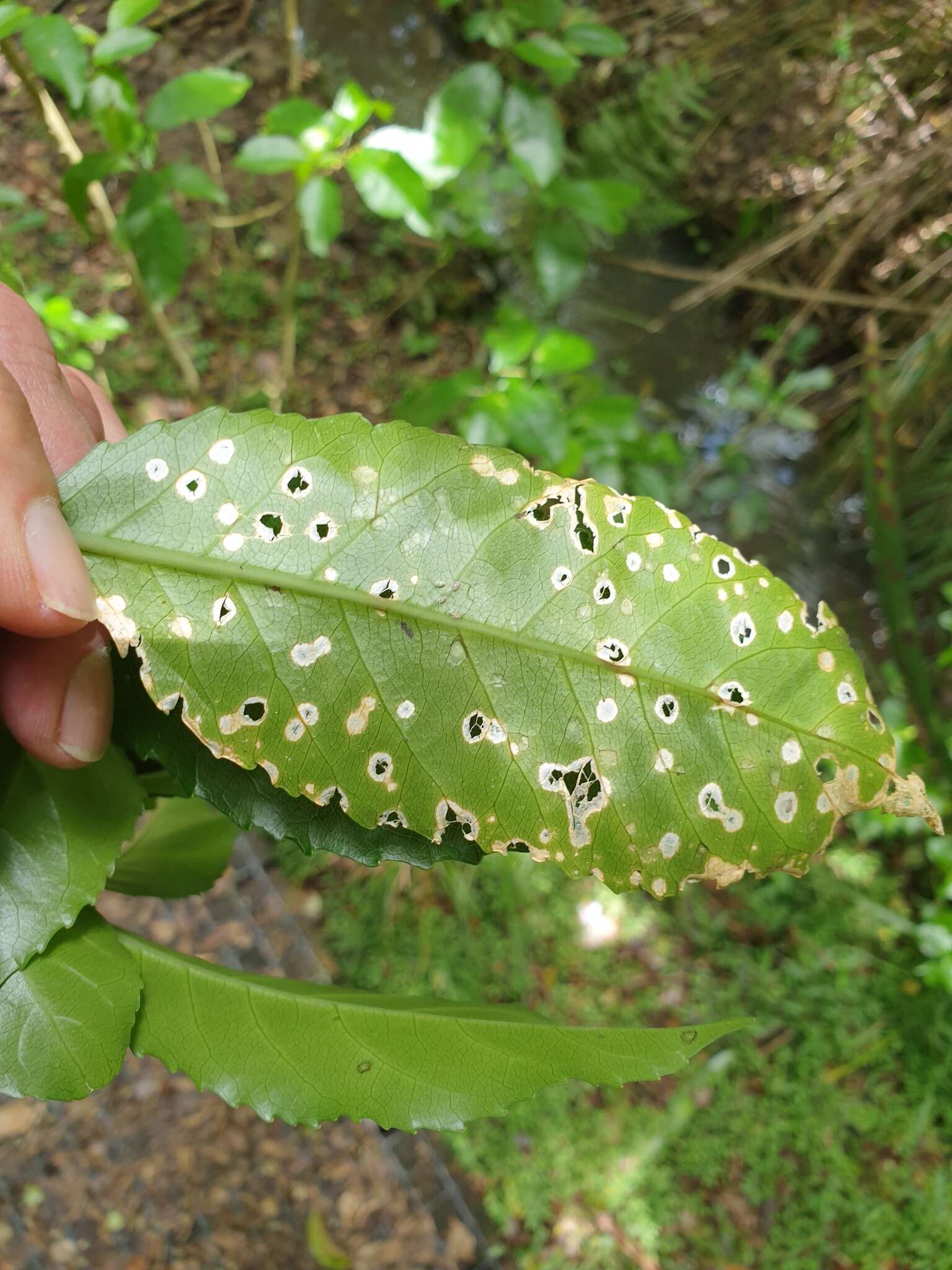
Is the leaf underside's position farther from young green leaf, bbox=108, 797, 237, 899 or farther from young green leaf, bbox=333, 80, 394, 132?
young green leaf, bbox=333, 80, 394, 132

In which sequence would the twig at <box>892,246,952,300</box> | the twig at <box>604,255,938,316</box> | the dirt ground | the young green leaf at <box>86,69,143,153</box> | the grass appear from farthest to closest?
the twig at <box>604,255,938,316</box>
the twig at <box>892,246,952,300</box>
the grass
the dirt ground
the young green leaf at <box>86,69,143,153</box>

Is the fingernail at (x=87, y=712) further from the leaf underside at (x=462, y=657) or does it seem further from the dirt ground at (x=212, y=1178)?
the dirt ground at (x=212, y=1178)

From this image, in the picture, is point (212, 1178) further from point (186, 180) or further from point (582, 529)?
point (186, 180)

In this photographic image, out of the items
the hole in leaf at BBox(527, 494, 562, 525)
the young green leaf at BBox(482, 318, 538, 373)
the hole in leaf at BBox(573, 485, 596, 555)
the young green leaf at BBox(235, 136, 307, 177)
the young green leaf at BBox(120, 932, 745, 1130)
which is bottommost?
the young green leaf at BBox(120, 932, 745, 1130)

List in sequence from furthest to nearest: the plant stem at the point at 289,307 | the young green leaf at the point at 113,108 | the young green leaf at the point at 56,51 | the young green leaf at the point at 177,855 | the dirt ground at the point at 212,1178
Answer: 1. the plant stem at the point at 289,307
2. the dirt ground at the point at 212,1178
3. the young green leaf at the point at 113,108
4. the young green leaf at the point at 56,51
5. the young green leaf at the point at 177,855

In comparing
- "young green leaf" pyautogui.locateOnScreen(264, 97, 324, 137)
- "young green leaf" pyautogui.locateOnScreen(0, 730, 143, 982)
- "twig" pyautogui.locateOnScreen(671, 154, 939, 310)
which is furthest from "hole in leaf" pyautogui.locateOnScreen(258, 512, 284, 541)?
"twig" pyautogui.locateOnScreen(671, 154, 939, 310)

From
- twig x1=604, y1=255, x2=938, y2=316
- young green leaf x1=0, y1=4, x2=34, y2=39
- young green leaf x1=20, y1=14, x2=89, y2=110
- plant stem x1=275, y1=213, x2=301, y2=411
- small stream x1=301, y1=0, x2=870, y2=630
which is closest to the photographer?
young green leaf x1=0, y1=4, x2=34, y2=39

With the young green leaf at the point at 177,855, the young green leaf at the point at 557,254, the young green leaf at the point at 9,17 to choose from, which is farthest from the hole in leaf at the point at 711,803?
the young green leaf at the point at 557,254

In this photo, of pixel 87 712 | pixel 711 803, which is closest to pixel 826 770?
pixel 711 803
